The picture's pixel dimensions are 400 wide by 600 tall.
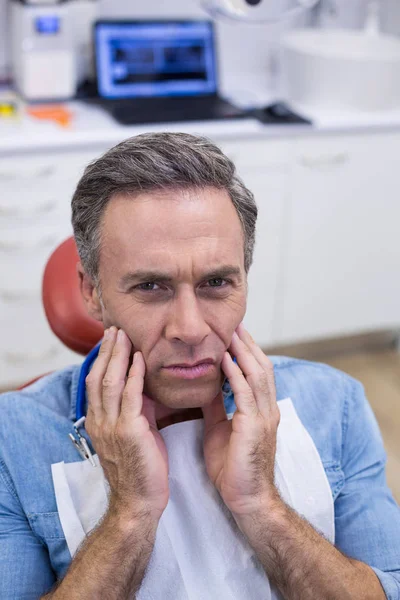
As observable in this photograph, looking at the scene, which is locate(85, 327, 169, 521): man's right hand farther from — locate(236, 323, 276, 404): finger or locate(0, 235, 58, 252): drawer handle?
locate(0, 235, 58, 252): drawer handle

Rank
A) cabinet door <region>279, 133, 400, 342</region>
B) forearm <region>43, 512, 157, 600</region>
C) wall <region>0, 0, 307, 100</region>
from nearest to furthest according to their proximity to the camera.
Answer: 1. forearm <region>43, 512, 157, 600</region>
2. cabinet door <region>279, 133, 400, 342</region>
3. wall <region>0, 0, 307, 100</region>

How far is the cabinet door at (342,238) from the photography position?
2863mm

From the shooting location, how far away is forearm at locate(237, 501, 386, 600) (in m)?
1.17

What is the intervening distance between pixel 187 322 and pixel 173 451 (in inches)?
10.6

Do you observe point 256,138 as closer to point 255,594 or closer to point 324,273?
point 324,273

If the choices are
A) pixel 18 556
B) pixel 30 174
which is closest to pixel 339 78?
pixel 30 174

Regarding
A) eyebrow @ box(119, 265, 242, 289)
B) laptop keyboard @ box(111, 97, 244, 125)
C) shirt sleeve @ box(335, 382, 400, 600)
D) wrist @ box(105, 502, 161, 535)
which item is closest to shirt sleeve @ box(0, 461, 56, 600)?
wrist @ box(105, 502, 161, 535)

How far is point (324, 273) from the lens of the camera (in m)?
3.07

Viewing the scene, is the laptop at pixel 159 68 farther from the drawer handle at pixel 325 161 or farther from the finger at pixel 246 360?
the finger at pixel 246 360

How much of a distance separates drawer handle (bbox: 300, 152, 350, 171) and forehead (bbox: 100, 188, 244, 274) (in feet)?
5.42

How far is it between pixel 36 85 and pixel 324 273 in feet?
4.35

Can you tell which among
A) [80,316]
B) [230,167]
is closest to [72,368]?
[80,316]

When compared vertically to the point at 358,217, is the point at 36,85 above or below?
above

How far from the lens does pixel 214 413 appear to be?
4.40 feet
